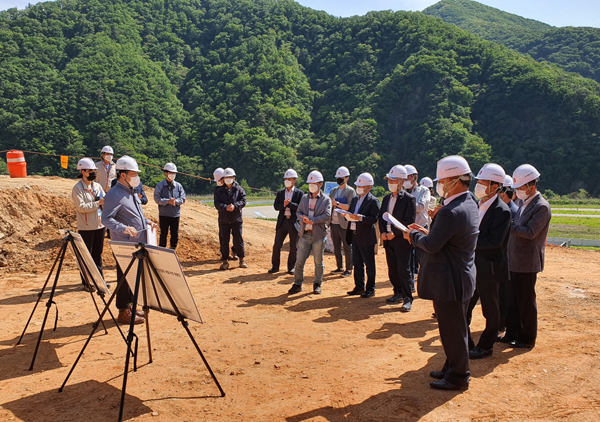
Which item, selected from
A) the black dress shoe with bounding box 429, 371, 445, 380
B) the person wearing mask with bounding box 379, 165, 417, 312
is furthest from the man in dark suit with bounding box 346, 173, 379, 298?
the black dress shoe with bounding box 429, 371, 445, 380

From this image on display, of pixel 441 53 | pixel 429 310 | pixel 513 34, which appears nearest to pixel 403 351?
pixel 429 310

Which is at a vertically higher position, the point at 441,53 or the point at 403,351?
the point at 441,53

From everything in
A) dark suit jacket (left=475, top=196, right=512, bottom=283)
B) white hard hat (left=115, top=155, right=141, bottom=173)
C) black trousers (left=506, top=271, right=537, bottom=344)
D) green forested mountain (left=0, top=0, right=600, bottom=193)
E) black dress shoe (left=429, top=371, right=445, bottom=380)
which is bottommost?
black dress shoe (left=429, top=371, right=445, bottom=380)

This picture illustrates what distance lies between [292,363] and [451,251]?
238cm

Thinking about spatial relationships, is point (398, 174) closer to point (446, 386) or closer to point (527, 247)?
point (527, 247)

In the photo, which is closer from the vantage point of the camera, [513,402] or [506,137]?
[513,402]

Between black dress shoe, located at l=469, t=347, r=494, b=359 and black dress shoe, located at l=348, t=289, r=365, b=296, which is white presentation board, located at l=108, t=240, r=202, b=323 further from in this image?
black dress shoe, located at l=348, t=289, r=365, b=296

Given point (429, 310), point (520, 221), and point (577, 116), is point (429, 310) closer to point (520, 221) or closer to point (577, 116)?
point (520, 221)

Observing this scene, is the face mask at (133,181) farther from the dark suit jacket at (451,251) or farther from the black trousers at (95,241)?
the dark suit jacket at (451,251)

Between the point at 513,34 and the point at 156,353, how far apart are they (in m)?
128

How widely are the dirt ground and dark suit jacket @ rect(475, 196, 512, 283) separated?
3.43 feet

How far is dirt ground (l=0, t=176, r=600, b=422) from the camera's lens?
14.7 ft

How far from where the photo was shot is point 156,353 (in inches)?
236

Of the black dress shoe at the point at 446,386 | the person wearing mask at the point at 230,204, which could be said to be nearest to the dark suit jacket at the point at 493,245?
the black dress shoe at the point at 446,386
